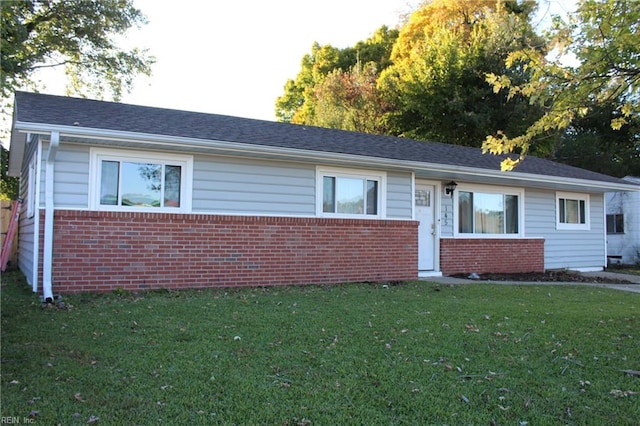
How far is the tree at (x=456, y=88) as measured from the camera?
2203 cm

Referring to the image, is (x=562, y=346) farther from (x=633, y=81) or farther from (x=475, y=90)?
(x=475, y=90)

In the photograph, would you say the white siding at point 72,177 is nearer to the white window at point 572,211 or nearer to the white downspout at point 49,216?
the white downspout at point 49,216

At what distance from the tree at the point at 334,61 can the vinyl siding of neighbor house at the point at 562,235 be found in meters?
17.1

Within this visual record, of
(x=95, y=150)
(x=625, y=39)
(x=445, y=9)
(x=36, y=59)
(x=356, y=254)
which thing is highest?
(x=445, y=9)

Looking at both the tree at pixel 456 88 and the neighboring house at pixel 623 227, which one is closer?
the neighboring house at pixel 623 227

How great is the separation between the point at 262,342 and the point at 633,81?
497 centimetres

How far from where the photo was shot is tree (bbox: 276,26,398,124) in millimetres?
31484

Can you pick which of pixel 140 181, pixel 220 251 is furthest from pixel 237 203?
pixel 140 181

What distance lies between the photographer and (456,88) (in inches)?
882

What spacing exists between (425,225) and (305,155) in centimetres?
412

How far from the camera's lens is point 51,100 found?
895 cm

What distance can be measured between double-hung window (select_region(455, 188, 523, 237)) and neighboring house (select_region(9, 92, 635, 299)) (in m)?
0.04

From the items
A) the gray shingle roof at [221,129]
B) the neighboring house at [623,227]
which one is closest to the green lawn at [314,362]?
the gray shingle roof at [221,129]

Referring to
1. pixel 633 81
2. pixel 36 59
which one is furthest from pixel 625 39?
pixel 36 59
